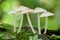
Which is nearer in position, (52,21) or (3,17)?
(52,21)

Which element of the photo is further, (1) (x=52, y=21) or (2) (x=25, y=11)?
(1) (x=52, y=21)

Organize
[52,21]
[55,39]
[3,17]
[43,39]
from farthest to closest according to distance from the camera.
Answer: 1. [3,17]
2. [52,21]
3. [55,39]
4. [43,39]

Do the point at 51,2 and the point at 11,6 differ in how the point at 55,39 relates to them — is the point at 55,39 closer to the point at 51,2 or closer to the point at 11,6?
the point at 51,2

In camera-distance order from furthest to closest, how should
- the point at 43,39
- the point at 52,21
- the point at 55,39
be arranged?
1. the point at 52,21
2. the point at 55,39
3. the point at 43,39

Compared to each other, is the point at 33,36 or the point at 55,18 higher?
the point at 55,18

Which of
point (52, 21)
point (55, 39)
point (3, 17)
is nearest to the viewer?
point (55, 39)

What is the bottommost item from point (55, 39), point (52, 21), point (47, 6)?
point (55, 39)

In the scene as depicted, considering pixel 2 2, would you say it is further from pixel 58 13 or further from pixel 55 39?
pixel 55 39

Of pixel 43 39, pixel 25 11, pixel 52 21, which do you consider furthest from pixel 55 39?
pixel 52 21

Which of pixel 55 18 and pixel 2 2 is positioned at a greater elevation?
pixel 2 2

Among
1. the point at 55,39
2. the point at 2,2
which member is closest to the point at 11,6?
the point at 2,2
